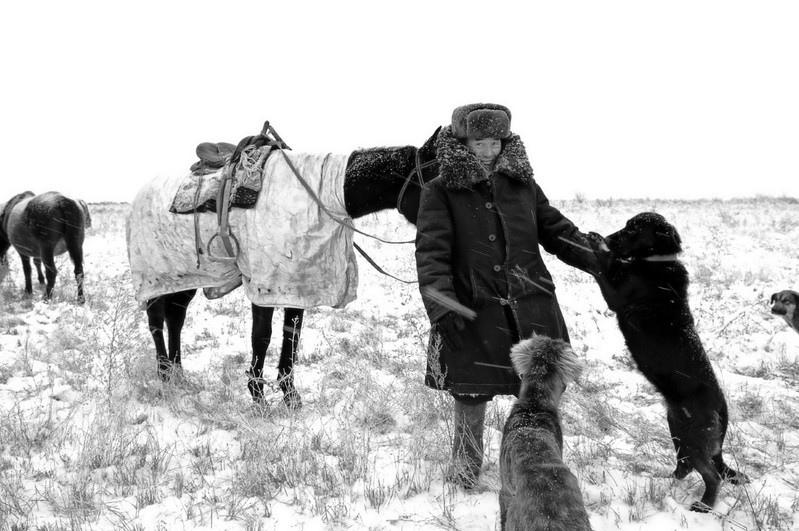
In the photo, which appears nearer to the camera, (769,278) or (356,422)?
(356,422)

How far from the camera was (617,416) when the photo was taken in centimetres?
388

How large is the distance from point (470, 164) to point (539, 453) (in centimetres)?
144

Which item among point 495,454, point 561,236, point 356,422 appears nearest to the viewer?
point 561,236

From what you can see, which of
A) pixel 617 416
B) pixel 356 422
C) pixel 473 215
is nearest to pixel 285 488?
pixel 356 422

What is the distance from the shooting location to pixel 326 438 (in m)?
3.56

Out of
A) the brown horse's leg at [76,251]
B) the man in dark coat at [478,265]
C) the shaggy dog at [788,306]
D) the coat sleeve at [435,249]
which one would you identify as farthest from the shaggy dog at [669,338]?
the brown horse's leg at [76,251]

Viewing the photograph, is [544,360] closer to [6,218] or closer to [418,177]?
[418,177]

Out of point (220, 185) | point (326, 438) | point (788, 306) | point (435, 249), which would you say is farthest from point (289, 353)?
point (788, 306)

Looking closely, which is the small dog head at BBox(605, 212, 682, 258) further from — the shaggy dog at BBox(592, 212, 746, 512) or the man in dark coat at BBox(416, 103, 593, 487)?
the man in dark coat at BBox(416, 103, 593, 487)

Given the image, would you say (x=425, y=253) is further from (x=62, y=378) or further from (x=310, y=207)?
(x=62, y=378)

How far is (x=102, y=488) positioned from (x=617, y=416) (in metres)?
→ 3.25

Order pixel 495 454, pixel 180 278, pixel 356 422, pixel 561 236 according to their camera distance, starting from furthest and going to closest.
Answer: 1. pixel 180 278
2. pixel 356 422
3. pixel 495 454
4. pixel 561 236

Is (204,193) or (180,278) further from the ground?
(204,193)

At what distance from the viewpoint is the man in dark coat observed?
9.37 ft
